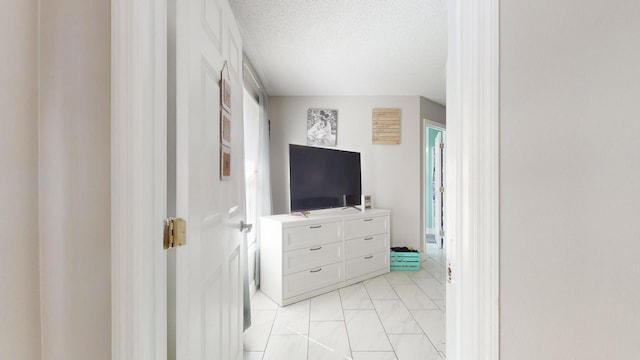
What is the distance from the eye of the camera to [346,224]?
3.00 metres

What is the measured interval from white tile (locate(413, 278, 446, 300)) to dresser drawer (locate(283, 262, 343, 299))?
0.98 metres

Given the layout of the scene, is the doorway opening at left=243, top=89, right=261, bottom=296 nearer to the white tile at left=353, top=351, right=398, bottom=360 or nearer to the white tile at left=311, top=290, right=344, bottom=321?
the white tile at left=311, top=290, right=344, bottom=321

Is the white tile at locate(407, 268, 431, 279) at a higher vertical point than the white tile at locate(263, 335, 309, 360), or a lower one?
lower

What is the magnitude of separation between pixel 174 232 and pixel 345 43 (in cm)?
218
